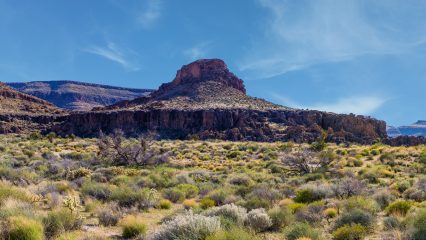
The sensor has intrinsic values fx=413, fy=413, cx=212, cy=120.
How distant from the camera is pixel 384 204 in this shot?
44.8ft

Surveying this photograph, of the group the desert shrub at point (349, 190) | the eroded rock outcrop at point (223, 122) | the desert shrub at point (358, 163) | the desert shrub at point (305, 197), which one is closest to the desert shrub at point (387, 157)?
the desert shrub at point (358, 163)

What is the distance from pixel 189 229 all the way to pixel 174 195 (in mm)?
8296

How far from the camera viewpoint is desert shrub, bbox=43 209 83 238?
31.0ft

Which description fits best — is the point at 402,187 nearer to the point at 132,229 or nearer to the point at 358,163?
the point at 132,229

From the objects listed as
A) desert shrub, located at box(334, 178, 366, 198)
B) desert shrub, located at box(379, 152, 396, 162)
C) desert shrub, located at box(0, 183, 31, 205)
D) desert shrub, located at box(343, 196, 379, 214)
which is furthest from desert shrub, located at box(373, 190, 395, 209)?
desert shrub, located at box(379, 152, 396, 162)

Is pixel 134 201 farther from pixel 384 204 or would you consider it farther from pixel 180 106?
pixel 180 106

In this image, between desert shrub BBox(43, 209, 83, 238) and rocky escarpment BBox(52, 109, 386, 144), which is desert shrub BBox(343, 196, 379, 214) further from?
rocky escarpment BBox(52, 109, 386, 144)

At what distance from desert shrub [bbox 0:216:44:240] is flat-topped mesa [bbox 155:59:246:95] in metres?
98.2

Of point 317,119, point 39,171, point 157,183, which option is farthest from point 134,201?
point 317,119

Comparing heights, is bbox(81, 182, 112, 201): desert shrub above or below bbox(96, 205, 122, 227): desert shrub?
above

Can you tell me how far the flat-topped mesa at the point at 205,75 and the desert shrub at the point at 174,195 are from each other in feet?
295

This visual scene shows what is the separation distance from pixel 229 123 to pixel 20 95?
52645 mm

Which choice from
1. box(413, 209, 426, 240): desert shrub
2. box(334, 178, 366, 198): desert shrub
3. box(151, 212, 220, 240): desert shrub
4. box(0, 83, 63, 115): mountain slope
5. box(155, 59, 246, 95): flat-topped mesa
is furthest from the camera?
box(155, 59, 246, 95): flat-topped mesa

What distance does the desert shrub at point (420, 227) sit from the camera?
7949 mm
